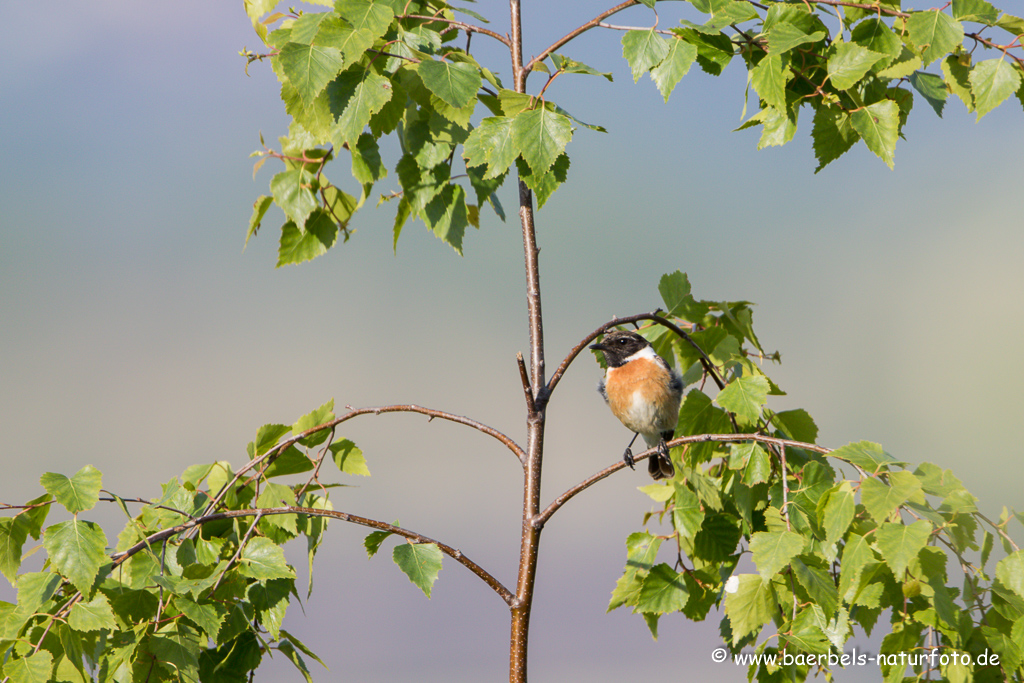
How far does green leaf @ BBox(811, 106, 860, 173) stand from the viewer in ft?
6.21

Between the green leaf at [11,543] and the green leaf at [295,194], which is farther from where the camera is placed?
the green leaf at [295,194]

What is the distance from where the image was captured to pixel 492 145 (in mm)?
1662

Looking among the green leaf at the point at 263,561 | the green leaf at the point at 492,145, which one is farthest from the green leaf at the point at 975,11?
the green leaf at the point at 263,561

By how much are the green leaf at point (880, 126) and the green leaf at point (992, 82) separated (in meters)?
0.17

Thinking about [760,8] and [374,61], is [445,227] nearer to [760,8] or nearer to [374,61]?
[374,61]

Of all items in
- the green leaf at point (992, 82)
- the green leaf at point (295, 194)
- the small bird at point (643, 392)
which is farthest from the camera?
the small bird at point (643, 392)

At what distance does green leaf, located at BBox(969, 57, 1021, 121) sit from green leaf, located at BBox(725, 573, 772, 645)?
108 centimetres

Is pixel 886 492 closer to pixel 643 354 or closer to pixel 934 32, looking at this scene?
pixel 934 32

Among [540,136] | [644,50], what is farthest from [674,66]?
[540,136]

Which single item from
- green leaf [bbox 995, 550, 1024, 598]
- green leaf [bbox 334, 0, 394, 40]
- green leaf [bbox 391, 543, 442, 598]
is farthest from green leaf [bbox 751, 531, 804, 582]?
green leaf [bbox 334, 0, 394, 40]

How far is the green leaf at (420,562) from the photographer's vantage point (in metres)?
1.75

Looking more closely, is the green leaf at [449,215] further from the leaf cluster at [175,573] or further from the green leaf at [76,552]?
the green leaf at [76,552]

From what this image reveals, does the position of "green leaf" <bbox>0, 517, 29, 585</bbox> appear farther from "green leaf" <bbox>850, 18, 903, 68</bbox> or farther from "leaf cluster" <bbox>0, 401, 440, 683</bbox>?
"green leaf" <bbox>850, 18, 903, 68</bbox>

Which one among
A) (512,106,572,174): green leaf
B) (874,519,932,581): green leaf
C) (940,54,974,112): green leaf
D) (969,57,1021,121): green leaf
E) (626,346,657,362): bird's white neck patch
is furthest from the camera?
(626,346,657,362): bird's white neck patch
